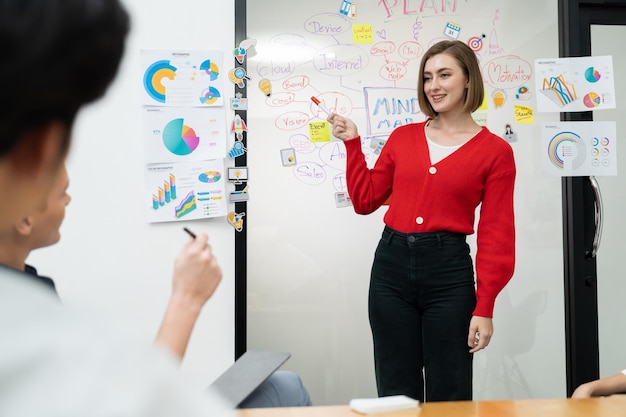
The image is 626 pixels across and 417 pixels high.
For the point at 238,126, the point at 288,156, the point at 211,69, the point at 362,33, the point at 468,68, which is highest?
the point at 362,33

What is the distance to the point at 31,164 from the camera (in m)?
0.37

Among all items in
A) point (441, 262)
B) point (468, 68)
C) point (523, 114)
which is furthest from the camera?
point (523, 114)

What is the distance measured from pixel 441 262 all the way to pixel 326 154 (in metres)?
0.82

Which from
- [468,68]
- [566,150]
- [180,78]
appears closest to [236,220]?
[180,78]

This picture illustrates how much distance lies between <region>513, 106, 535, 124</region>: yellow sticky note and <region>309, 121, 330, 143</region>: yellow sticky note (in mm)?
822

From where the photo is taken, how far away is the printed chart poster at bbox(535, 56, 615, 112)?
2721 mm

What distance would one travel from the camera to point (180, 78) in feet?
8.08

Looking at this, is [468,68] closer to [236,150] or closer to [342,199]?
[342,199]

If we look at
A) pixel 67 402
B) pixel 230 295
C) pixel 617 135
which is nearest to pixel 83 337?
pixel 67 402

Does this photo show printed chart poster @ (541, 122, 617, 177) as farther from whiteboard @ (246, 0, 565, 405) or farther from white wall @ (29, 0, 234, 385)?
white wall @ (29, 0, 234, 385)

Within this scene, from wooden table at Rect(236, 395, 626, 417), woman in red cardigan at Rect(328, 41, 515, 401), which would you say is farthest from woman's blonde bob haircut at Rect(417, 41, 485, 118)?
wooden table at Rect(236, 395, 626, 417)

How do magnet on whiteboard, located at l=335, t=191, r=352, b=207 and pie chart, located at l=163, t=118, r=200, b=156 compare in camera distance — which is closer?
pie chart, located at l=163, t=118, r=200, b=156

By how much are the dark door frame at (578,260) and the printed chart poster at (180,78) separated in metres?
1.52

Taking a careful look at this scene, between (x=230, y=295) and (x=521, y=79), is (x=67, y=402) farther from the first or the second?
(x=521, y=79)
